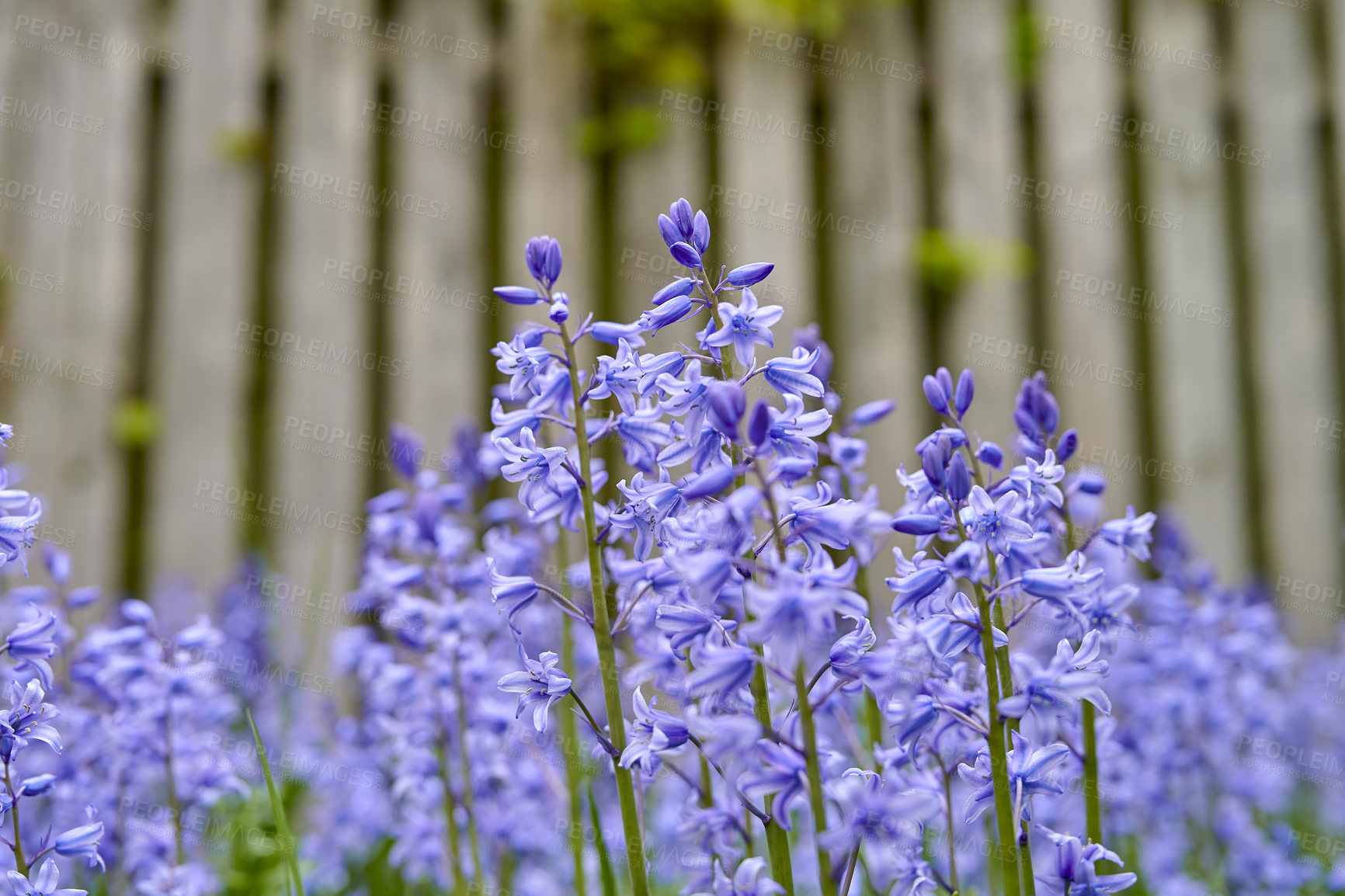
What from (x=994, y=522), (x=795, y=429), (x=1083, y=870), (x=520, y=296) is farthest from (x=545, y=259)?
(x=1083, y=870)

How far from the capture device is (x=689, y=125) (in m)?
4.71

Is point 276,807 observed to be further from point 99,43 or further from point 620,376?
point 99,43

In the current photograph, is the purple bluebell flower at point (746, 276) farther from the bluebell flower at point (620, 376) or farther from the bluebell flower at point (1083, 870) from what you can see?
the bluebell flower at point (1083, 870)

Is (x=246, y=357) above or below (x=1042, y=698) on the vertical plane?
above

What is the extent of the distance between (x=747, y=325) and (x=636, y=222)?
3643 millimetres

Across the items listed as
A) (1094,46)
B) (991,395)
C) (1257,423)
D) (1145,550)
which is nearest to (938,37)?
(1094,46)

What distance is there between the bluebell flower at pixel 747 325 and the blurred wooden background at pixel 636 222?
338cm

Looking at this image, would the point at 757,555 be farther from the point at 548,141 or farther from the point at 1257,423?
the point at 1257,423

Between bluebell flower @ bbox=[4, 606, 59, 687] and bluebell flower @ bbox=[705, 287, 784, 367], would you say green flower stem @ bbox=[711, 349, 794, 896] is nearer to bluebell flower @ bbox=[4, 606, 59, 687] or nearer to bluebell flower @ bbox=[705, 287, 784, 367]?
bluebell flower @ bbox=[705, 287, 784, 367]

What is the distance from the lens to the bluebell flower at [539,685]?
47.8 inches

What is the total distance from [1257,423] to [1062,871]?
14.0 ft

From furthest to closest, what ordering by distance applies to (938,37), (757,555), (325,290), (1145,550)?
1. (938,37)
2. (325,290)
3. (1145,550)
4. (757,555)

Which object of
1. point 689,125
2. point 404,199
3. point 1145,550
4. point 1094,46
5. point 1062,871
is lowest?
point 1062,871

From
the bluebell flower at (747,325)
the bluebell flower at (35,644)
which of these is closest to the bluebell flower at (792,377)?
the bluebell flower at (747,325)
